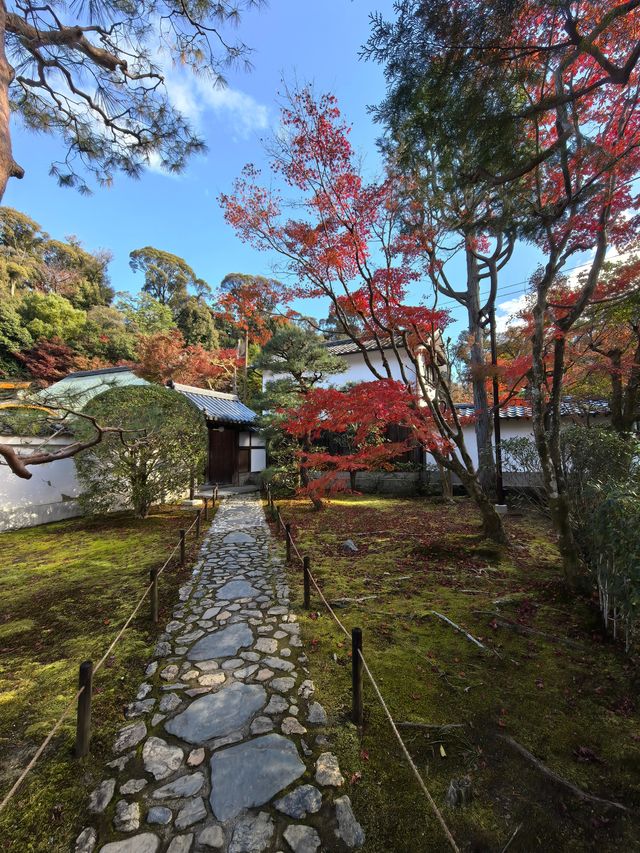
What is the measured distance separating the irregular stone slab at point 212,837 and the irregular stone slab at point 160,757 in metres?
0.50

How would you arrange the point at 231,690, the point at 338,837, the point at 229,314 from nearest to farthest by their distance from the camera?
the point at 338,837 < the point at 231,690 < the point at 229,314

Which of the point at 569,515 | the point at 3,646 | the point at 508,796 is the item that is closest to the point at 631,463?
the point at 569,515

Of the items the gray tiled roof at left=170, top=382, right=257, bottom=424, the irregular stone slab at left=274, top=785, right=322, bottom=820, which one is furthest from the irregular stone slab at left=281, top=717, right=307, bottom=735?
the gray tiled roof at left=170, top=382, right=257, bottom=424

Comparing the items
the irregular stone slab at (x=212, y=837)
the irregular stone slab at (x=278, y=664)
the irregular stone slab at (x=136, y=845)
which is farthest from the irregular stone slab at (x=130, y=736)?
the irregular stone slab at (x=278, y=664)

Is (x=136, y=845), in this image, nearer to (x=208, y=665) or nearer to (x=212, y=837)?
Result: (x=212, y=837)

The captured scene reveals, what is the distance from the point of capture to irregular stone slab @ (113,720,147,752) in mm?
2539

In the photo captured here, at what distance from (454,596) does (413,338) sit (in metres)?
5.70

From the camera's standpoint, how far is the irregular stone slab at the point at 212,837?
1.90m

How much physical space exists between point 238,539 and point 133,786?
5.91 meters

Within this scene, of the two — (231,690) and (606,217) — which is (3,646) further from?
Answer: (606,217)

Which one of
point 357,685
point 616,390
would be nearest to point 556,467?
point 357,685

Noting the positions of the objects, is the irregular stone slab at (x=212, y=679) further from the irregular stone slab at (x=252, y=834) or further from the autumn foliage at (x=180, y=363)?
the autumn foliage at (x=180, y=363)

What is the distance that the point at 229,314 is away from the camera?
32.8ft

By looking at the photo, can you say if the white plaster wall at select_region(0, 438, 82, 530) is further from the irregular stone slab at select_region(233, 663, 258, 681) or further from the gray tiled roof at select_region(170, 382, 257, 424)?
the irregular stone slab at select_region(233, 663, 258, 681)
